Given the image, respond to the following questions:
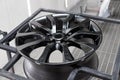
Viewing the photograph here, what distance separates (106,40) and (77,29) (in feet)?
5.48

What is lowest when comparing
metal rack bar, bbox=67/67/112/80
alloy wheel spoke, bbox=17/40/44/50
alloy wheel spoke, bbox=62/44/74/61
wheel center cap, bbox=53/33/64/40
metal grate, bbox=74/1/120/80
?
metal grate, bbox=74/1/120/80

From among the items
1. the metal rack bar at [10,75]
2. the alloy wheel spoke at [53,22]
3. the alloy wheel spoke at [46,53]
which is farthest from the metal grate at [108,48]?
the metal rack bar at [10,75]

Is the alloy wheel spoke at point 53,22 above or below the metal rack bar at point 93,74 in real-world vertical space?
above

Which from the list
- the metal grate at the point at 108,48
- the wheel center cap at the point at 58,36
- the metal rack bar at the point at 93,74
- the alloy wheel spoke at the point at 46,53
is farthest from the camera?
the metal grate at the point at 108,48

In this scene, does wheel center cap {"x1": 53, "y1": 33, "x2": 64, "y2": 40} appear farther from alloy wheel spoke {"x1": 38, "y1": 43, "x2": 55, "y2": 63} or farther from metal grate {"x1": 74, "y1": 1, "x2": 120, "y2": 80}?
metal grate {"x1": 74, "y1": 1, "x2": 120, "y2": 80}

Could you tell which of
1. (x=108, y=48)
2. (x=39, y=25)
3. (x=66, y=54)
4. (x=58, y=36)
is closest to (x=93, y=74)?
(x=66, y=54)

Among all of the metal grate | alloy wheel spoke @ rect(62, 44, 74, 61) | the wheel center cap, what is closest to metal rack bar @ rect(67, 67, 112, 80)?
alloy wheel spoke @ rect(62, 44, 74, 61)

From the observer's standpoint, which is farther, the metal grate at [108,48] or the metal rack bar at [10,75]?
the metal grate at [108,48]

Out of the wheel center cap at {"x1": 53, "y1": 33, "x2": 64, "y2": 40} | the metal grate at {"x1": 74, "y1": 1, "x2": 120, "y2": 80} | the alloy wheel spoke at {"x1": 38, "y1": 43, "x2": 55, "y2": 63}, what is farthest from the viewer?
the metal grate at {"x1": 74, "y1": 1, "x2": 120, "y2": 80}

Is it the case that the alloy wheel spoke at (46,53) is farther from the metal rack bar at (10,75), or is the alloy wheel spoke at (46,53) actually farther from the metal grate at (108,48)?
the metal grate at (108,48)

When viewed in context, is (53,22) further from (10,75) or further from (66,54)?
(10,75)

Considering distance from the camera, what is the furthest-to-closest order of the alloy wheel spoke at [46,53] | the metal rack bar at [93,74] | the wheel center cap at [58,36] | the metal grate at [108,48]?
the metal grate at [108,48]
the wheel center cap at [58,36]
the alloy wheel spoke at [46,53]
the metal rack bar at [93,74]

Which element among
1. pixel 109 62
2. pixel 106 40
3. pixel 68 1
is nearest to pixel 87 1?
pixel 68 1

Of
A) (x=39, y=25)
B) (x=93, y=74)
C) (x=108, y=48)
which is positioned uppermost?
(x=39, y=25)
